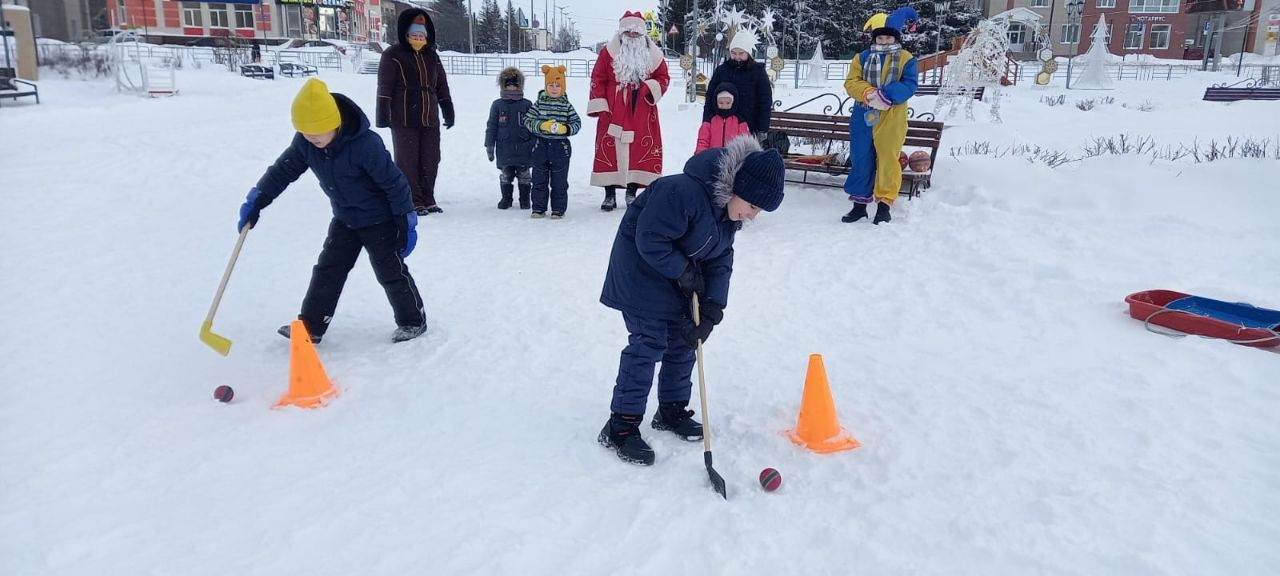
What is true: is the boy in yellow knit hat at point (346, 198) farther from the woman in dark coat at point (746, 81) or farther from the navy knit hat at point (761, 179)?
the woman in dark coat at point (746, 81)

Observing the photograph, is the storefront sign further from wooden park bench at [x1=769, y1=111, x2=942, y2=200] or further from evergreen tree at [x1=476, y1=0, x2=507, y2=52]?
wooden park bench at [x1=769, y1=111, x2=942, y2=200]

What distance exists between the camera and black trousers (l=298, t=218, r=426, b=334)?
439 cm

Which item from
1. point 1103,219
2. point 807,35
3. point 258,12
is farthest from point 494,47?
point 1103,219

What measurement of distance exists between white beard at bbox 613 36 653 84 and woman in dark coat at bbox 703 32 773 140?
83 centimetres

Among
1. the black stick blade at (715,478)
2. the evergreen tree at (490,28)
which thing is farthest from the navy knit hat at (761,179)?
the evergreen tree at (490,28)

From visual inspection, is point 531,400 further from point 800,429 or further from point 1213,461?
point 1213,461

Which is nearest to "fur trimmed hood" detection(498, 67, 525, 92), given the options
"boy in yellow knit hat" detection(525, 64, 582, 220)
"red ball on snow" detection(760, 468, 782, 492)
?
"boy in yellow knit hat" detection(525, 64, 582, 220)

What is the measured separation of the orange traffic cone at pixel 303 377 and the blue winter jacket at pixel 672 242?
5.15ft

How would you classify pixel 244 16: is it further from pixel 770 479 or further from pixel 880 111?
pixel 770 479

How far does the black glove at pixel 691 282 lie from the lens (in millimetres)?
3113

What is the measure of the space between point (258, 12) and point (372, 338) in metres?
55.5

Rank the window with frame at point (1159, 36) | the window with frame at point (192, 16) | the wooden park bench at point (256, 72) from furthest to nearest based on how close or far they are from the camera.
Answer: the window with frame at point (192, 16) → the window with frame at point (1159, 36) → the wooden park bench at point (256, 72)

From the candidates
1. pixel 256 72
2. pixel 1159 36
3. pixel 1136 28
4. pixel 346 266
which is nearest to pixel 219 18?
pixel 256 72

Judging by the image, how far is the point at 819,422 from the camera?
3.38 m
